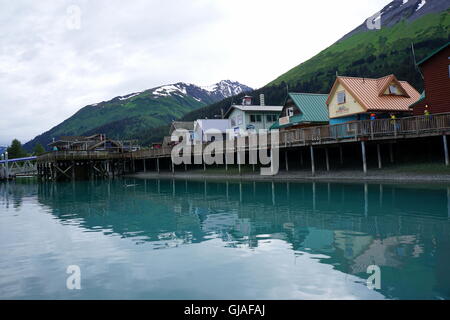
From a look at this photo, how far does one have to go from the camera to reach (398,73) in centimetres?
9038

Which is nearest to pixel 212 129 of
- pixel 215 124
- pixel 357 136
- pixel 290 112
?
pixel 215 124

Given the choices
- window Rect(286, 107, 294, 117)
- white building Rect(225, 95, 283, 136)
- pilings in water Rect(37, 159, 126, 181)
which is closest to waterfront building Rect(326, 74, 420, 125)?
window Rect(286, 107, 294, 117)

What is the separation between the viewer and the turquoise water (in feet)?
28.2

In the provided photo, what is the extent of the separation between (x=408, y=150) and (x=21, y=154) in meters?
124

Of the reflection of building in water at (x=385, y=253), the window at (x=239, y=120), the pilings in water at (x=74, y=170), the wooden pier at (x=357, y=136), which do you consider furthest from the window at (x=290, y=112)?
the reflection of building in water at (x=385, y=253)

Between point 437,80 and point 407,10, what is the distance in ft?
540

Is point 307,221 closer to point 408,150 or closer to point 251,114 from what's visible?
Answer: point 408,150

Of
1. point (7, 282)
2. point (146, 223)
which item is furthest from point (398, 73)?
point (7, 282)

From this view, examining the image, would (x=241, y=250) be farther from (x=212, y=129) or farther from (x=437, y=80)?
(x=212, y=129)

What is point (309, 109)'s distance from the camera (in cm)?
4712

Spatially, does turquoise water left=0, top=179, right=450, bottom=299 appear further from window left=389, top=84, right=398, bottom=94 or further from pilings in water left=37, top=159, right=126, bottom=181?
pilings in water left=37, top=159, right=126, bottom=181

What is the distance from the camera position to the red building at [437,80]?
30423 mm

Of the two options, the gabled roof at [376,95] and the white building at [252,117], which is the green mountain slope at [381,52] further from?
the gabled roof at [376,95]

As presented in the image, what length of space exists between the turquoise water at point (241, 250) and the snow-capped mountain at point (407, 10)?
147m
